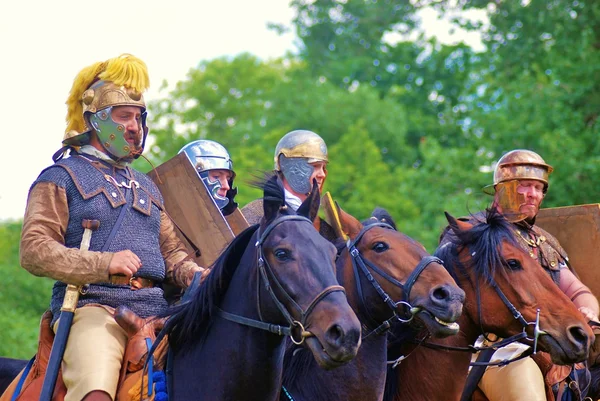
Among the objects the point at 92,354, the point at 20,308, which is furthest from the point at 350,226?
the point at 20,308

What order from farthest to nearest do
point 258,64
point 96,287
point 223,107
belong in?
point 258,64 < point 223,107 < point 96,287

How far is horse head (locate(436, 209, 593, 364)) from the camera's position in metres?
7.20

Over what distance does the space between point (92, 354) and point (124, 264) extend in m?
0.57

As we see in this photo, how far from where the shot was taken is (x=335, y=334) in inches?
206

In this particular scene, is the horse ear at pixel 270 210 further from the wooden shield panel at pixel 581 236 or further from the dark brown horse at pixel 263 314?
the wooden shield panel at pixel 581 236

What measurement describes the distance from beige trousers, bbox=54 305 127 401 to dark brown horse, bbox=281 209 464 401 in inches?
44.7

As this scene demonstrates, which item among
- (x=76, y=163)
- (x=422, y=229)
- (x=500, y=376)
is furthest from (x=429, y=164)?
(x=76, y=163)

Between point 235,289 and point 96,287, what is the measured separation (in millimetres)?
1142

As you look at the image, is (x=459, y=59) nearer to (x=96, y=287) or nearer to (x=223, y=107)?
(x=223, y=107)

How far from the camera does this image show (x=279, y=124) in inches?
1634

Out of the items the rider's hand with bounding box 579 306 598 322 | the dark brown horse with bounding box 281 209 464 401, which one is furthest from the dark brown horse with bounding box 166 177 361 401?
the rider's hand with bounding box 579 306 598 322

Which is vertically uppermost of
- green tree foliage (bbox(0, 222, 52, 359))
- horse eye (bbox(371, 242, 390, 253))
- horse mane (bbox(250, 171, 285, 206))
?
horse mane (bbox(250, 171, 285, 206))

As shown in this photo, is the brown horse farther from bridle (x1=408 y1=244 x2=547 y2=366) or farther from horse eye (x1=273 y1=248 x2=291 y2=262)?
horse eye (x1=273 y1=248 x2=291 y2=262)

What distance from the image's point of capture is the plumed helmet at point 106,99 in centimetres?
704
